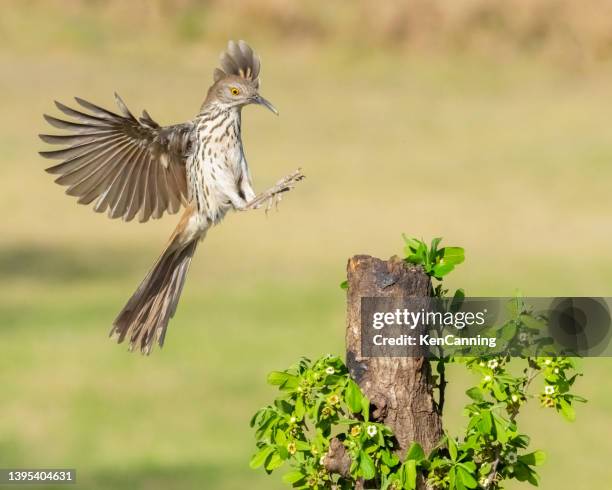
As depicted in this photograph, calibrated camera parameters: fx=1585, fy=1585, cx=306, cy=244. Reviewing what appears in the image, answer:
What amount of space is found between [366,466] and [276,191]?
43.8 inches

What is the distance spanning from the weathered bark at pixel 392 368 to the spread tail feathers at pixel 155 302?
123cm

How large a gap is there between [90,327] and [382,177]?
909 cm

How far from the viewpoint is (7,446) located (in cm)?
1477

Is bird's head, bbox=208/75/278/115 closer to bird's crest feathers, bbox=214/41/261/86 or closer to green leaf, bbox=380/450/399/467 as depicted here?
bird's crest feathers, bbox=214/41/261/86

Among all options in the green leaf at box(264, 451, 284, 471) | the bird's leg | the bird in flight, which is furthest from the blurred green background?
the green leaf at box(264, 451, 284, 471)

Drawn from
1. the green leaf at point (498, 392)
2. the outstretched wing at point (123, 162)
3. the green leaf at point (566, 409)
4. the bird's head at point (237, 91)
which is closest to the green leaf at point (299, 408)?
the green leaf at point (498, 392)

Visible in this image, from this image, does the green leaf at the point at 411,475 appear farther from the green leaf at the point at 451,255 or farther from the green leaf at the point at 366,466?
the green leaf at the point at 451,255

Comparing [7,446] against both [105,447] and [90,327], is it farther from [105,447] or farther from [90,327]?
[90,327]

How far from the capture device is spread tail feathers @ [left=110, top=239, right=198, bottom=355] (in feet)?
18.2

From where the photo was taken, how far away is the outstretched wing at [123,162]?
5.39 meters

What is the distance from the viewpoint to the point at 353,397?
169 inches

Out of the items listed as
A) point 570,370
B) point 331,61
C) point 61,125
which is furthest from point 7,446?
point 331,61

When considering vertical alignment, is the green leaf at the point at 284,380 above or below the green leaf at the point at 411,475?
above

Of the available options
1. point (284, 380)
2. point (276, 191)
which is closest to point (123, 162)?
point (276, 191)
